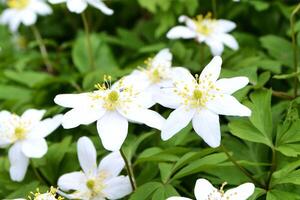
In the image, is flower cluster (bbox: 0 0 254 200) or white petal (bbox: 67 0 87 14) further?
white petal (bbox: 67 0 87 14)

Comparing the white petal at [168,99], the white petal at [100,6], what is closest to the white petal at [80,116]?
the white petal at [168,99]

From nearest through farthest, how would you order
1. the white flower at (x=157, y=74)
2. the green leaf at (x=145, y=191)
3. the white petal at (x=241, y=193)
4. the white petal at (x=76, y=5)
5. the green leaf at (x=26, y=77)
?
1. the white petal at (x=241, y=193)
2. the green leaf at (x=145, y=191)
3. the white flower at (x=157, y=74)
4. the white petal at (x=76, y=5)
5. the green leaf at (x=26, y=77)

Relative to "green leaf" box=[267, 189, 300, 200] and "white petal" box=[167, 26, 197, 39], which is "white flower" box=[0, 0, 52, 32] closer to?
"white petal" box=[167, 26, 197, 39]

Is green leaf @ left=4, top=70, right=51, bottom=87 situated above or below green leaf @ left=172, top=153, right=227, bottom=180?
above

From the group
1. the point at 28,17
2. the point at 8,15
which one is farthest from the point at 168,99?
the point at 8,15

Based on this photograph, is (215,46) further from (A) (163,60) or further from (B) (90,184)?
(B) (90,184)

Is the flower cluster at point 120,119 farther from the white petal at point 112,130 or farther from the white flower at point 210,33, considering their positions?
the white flower at point 210,33

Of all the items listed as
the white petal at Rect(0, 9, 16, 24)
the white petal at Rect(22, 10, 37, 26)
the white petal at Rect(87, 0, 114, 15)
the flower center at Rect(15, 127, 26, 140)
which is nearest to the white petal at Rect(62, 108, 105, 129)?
the flower center at Rect(15, 127, 26, 140)
